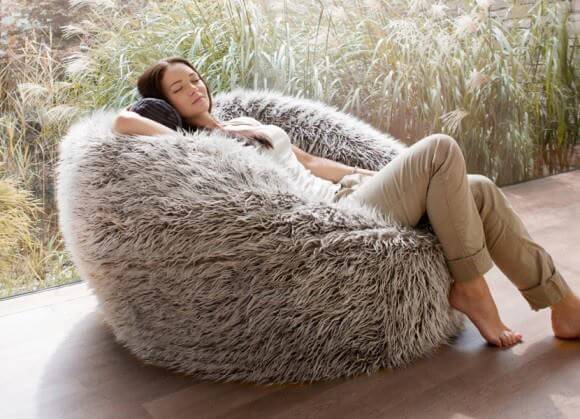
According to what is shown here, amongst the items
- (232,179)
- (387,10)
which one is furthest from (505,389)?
(387,10)

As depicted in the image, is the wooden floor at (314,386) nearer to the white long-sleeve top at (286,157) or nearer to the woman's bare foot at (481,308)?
the woman's bare foot at (481,308)

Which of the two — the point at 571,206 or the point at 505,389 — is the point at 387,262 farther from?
the point at 571,206

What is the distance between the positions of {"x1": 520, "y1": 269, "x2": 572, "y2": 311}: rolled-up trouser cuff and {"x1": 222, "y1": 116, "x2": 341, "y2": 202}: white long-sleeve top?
707 mm

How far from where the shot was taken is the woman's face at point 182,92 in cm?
229

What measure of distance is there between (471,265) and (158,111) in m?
1.09

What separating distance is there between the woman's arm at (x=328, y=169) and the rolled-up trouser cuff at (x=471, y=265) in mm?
707

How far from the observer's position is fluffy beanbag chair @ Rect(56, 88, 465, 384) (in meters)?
1.80

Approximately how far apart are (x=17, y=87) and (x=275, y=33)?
1.25 m

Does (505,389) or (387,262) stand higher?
(387,262)

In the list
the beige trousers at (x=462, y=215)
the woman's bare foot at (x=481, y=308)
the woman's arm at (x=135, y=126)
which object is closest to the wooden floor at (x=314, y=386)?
the woman's bare foot at (x=481, y=308)

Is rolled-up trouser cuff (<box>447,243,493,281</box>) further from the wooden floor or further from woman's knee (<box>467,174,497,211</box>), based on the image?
the wooden floor

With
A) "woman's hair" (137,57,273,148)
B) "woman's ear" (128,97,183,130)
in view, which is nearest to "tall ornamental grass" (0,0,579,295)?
"woman's hair" (137,57,273,148)

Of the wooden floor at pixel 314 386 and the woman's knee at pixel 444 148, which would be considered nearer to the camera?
the wooden floor at pixel 314 386

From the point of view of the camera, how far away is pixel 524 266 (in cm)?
194
